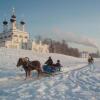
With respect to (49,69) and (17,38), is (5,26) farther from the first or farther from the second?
(49,69)

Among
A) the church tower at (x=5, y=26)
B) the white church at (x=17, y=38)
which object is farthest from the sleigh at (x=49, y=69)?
the church tower at (x=5, y=26)

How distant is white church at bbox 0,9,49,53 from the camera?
9647cm

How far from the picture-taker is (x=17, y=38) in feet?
324

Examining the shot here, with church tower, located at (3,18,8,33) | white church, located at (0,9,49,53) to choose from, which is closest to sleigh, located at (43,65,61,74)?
white church, located at (0,9,49,53)

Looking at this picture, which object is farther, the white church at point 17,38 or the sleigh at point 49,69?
the white church at point 17,38

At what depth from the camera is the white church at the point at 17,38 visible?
9647 centimetres

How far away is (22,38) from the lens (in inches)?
3974

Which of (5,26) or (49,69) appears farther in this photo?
(5,26)

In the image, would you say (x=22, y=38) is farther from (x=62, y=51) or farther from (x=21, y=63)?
(x=21, y=63)

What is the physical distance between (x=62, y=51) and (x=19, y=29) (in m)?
21.7

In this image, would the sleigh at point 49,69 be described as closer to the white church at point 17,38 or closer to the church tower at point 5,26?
the white church at point 17,38

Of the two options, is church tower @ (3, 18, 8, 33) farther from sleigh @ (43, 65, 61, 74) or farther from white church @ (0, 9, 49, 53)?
sleigh @ (43, 65, 61, 74)

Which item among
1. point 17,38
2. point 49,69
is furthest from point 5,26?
point 49,69

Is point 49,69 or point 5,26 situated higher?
point 5,26
